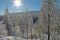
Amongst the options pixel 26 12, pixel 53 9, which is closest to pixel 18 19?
pixel 26 12

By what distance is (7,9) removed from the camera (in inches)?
2509

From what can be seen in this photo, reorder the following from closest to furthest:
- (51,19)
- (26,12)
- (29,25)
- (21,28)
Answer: (51,19)
(29,25)
(26,12)
(21,28)

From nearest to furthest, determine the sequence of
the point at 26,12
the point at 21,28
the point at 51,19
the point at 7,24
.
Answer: the point at 51,19 < the point at 26,12 < the point at 21,28 < the point at 7,24

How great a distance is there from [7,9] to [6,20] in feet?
14.8

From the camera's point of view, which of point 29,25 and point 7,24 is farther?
point 7,24

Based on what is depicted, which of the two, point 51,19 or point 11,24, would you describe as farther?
point 11,24

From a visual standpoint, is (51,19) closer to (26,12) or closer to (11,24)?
(26,12)

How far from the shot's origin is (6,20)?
63.4 metres

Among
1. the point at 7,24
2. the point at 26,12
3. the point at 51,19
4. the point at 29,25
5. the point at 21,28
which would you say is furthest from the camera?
the point at 7,24

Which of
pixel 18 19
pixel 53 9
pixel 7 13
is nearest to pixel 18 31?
pixel 18 19

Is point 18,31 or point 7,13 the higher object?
point 7,13

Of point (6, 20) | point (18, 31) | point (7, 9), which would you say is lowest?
point (18, 31)

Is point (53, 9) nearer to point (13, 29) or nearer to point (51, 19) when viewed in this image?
point (51, 19)

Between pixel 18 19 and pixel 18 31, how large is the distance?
550 centimetres
